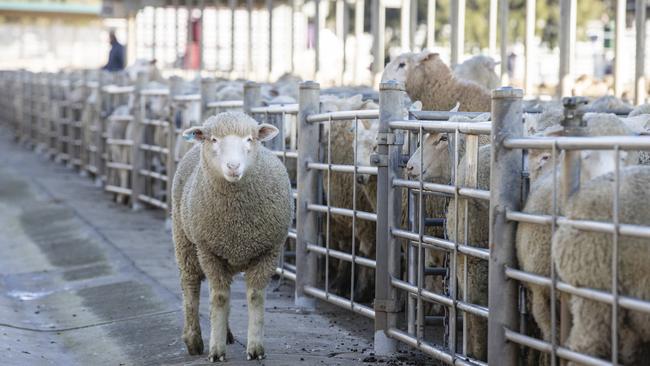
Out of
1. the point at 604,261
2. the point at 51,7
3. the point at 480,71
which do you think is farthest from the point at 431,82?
the point at 51,7

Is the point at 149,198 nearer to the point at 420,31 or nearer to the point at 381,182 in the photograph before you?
the point at 381,182

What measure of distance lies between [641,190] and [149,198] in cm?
1054

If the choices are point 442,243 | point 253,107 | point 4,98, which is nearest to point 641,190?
point 442,243

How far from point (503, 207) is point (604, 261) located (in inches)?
31.1

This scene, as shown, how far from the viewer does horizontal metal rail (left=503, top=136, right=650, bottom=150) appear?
4.51m

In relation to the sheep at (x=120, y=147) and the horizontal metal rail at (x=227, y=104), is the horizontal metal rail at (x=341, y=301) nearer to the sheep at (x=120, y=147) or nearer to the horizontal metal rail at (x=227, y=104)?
the horizontal metal rail at (x=227, y=104)

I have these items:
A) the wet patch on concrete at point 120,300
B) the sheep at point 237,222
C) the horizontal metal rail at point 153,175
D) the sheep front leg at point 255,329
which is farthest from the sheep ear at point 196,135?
the horizontal metal rail at point 153,175

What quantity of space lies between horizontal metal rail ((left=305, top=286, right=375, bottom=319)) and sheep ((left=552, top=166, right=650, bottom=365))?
2.58m

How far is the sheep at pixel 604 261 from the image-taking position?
460cm

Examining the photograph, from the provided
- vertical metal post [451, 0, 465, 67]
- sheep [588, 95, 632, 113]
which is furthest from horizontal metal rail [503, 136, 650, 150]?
vertical metal post [451, 0, 465, 67]

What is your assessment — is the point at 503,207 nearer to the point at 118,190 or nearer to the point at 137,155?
the point at 137,155

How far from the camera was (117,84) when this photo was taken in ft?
61.0

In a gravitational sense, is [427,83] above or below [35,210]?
above

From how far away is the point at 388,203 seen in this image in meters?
7.05
